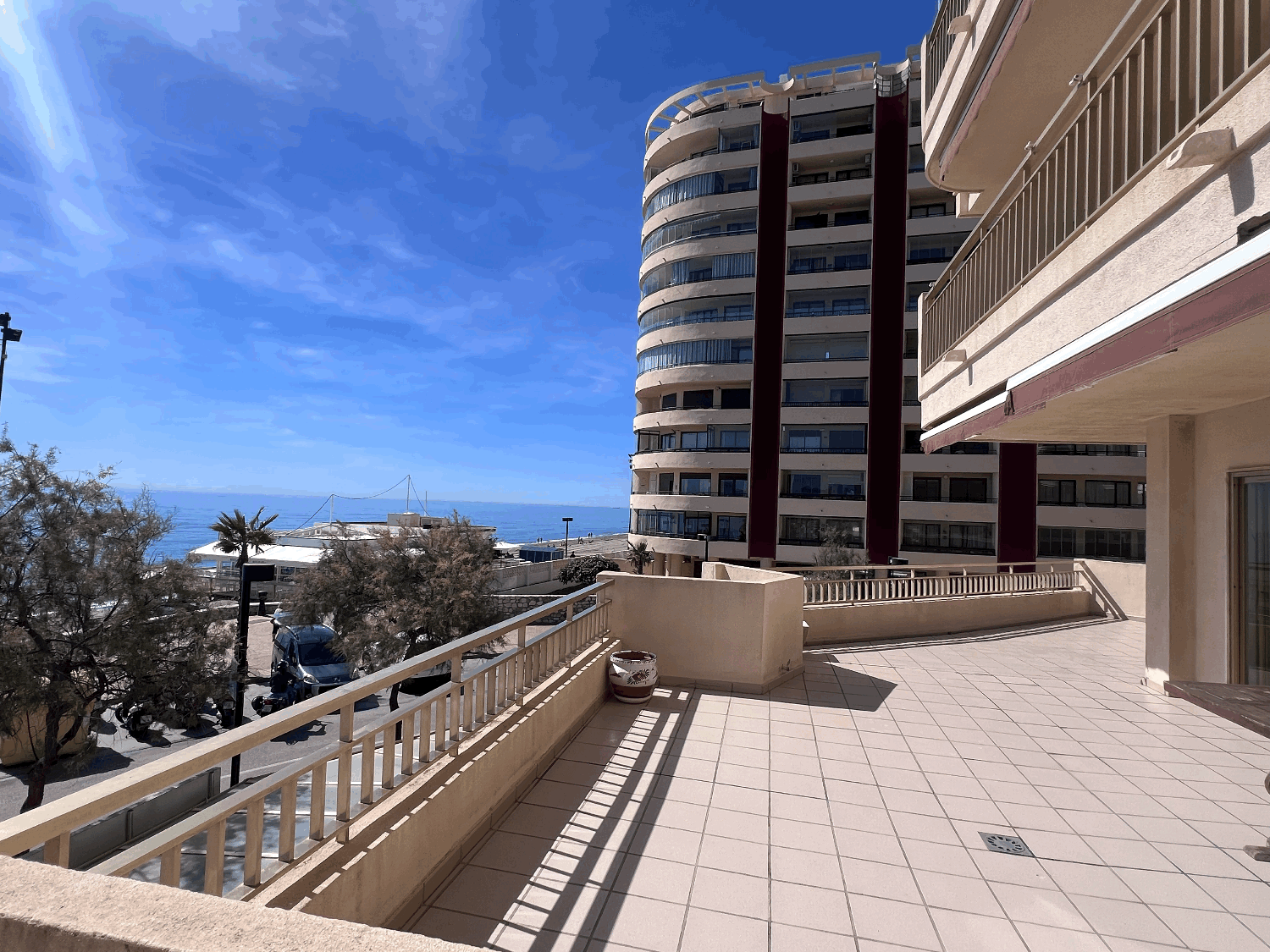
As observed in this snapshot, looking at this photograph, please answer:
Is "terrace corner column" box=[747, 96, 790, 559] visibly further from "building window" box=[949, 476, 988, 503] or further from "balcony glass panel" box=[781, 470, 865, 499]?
"building window" box=[949, 476, 988, 503]

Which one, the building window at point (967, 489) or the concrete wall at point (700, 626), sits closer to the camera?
the concrete wall at point (700, 626)

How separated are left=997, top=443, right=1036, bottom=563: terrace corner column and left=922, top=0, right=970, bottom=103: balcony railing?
24074 millimetres

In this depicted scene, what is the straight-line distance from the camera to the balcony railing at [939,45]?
26.3 ft

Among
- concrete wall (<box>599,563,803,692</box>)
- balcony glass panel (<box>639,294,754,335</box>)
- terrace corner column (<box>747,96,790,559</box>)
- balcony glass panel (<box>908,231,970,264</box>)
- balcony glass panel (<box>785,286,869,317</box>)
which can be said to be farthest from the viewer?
balcony glass panel (<box>639,294,754,335</box>)

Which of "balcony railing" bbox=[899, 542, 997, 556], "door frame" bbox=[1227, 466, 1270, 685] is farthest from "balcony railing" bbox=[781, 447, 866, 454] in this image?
"door frame" bbox=[1227, 466, 1270, 685]

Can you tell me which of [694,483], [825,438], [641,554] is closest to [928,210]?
[825,438]

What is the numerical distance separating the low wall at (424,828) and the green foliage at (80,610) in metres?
10.8

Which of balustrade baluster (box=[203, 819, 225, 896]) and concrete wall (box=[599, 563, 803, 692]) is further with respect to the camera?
concrete wall (box=[599, 563, 803, 692])

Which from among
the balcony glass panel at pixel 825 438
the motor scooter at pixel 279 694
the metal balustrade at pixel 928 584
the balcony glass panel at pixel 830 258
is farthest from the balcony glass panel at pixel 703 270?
the motor scooter at pixel 279 694

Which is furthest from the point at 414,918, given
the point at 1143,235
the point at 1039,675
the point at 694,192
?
the point at 694,192

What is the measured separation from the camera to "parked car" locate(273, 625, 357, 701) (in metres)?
19.0

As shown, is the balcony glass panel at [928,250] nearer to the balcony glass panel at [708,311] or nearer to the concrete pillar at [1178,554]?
the balcony glass panel at [708,311]

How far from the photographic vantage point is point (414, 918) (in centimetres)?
303

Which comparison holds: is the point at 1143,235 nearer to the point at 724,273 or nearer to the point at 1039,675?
the point at 1039,675
